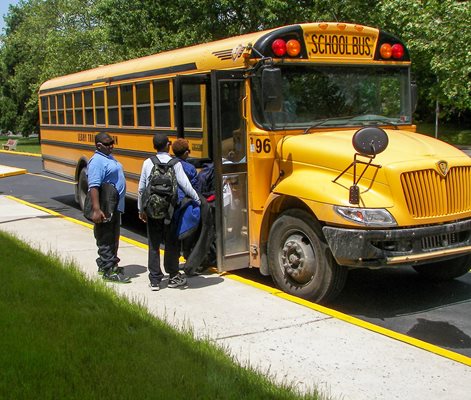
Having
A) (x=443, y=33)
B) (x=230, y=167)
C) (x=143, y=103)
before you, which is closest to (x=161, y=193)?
(x=230, y=167)

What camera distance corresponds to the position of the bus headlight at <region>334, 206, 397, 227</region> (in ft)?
17.1

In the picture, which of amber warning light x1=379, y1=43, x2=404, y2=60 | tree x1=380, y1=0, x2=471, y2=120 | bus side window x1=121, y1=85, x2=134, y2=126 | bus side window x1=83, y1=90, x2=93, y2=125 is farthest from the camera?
tree x1=380, y1=0, x2=471, y2=120

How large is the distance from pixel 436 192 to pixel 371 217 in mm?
713

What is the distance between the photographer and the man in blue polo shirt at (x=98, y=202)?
623cm

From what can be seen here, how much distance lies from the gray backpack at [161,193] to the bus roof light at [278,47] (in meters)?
1.54

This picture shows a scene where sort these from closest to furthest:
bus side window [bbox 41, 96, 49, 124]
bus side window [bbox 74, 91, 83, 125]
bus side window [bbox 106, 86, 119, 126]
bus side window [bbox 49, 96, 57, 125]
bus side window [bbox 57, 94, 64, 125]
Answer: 1. bus side window [bbox 106, 86, 119, 126]
2. bus side window [bbox 74, 91, 83, 125]
3. bus side window [bbox 57, 94, 64, 125]
4. bus side window [bbox 49, 96, 57, 125]
5. bus side window [bbox 41, 96, 49, 124]

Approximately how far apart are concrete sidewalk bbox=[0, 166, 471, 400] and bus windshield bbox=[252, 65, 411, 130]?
5.94 ft

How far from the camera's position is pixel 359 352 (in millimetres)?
4461

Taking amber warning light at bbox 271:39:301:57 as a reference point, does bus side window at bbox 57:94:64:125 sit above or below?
below

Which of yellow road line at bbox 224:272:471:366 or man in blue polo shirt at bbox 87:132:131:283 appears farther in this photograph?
man in blue polo shirt at bbox 87:132:131:283

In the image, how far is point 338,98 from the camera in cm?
648

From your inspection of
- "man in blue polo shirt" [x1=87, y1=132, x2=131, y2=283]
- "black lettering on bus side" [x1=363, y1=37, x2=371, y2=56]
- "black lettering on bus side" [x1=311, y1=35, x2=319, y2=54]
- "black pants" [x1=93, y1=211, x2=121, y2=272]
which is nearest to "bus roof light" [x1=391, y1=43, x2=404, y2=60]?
"black lettering on bus side" [x1=363, y1=37, x2=371, y2=56]

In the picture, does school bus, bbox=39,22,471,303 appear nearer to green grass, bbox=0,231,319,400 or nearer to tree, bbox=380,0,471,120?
green grass, bbox=0,231,319,400

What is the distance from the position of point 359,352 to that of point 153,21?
20.6 m
